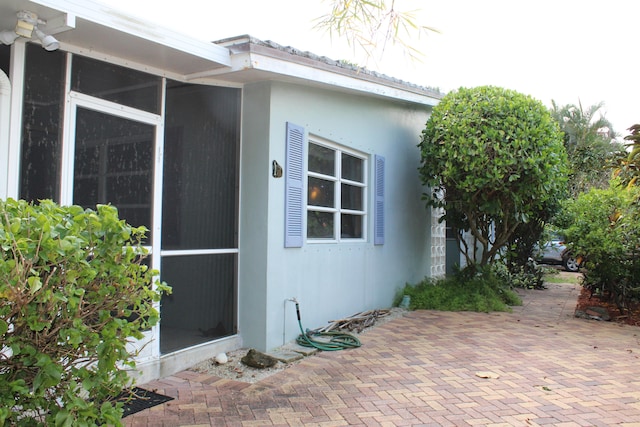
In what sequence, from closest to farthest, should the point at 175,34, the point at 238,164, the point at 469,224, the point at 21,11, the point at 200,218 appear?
the point at 21,11 < the point at 175,34 < the point at 200,218 < the point at 238,164 < the point at 469,224

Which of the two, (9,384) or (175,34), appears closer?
(9,384)

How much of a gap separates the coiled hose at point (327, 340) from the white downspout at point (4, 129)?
10.0 feet

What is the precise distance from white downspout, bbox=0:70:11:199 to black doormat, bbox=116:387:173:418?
1681mm

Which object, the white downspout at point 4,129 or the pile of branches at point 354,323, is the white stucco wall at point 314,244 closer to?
the pile of branches at point 354,323

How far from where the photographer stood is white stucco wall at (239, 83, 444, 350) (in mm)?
5094

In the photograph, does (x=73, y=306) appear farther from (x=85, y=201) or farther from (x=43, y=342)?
(x=85, y=201)

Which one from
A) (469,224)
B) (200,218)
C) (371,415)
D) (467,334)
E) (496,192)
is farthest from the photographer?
(469,224)

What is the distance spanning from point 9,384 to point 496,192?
22.9 feet

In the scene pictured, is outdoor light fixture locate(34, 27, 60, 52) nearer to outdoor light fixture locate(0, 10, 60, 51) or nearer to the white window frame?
outdoor light fixture locate(0, 10, 60, 51)

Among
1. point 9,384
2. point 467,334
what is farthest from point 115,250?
point 467,334

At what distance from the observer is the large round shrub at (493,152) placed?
23.1 feet

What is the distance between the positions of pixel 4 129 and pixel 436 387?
387cm

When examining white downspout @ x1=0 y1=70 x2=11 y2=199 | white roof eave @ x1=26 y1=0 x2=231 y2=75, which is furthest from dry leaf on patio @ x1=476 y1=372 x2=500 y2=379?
white downspout @ x1=0 y1=70 x2=11 y2=199

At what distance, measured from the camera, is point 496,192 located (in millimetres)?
7617
